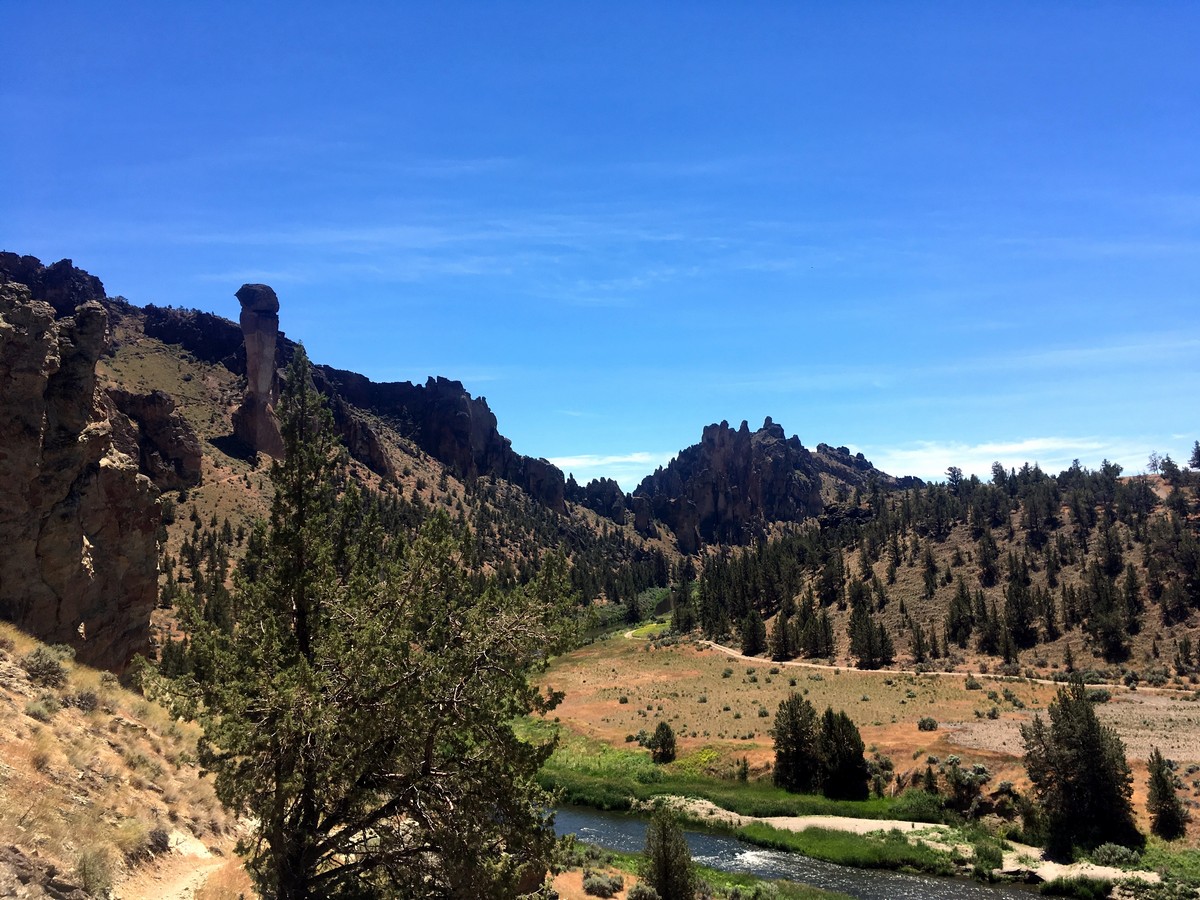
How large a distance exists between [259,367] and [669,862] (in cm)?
15712

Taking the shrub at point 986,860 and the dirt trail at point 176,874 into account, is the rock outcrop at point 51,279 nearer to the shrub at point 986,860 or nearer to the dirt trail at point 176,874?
the dirt trail at point 176,874

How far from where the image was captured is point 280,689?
10.1m

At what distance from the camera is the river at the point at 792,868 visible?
92.2 ft

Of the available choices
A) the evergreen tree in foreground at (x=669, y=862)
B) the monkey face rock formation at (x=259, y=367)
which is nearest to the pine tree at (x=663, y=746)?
the evergreen tree in foreground at (x=669, y=862)

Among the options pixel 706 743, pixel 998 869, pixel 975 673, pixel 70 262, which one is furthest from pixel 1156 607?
pixel 70 262

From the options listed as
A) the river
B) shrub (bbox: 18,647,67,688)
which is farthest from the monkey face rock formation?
shrub (bbox: 18,647,67,688)

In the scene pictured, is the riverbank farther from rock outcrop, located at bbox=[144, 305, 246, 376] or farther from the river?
rock outcrop, located at bbox=[144, 305, 246, 376]

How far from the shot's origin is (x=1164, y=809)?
30250mm

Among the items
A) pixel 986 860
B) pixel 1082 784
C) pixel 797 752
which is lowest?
pixel 986 860

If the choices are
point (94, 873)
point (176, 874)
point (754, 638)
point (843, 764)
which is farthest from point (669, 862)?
point (754, 638)

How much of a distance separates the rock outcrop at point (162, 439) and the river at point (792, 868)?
83.9 meters

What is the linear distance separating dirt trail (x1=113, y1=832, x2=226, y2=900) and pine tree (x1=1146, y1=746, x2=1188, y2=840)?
35771 mm

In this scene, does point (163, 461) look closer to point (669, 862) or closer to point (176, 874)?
Answer: point (669, 862)

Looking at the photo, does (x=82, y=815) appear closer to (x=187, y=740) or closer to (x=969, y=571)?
(x=187, y=740)
